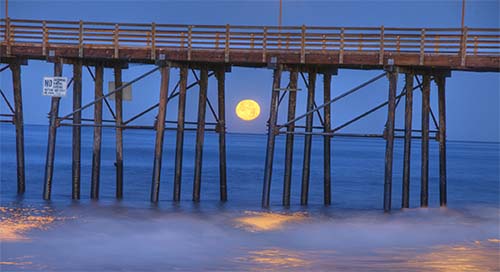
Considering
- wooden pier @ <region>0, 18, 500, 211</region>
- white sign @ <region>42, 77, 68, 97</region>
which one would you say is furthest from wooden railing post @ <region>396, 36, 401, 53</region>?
white sign @ <region>42, 77, 68, 97</region>

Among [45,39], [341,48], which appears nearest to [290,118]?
[341,48]

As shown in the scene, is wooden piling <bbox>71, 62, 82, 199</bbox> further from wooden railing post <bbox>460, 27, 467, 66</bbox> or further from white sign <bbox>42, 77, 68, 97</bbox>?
wooden railing post <bbox>460, 27, 467, 66</bbox>

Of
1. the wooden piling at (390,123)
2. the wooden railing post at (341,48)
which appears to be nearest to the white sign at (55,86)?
the wooden railing post at (341,48)

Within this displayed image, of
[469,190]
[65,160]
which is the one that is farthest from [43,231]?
[65,160]

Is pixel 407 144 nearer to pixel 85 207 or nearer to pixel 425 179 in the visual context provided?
pixel 425 179

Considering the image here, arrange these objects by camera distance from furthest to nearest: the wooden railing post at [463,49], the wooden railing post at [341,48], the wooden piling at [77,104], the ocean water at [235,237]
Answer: the wooden piling at [77,104] → the wooden railing post at [341,48] → the wooden railing post at [463,49] → the ocean water at [235,237]

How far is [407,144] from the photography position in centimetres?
2391

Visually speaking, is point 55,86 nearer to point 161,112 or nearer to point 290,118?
point 161,112

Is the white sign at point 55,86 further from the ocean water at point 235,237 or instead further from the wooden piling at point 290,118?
the wooden piling at point 290,118

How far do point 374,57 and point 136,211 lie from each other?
726 centimetres

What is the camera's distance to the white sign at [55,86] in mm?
24234

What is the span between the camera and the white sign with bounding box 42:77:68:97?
2423 centimetres

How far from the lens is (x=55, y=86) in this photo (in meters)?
24.3

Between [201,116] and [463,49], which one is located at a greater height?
[463,49]
